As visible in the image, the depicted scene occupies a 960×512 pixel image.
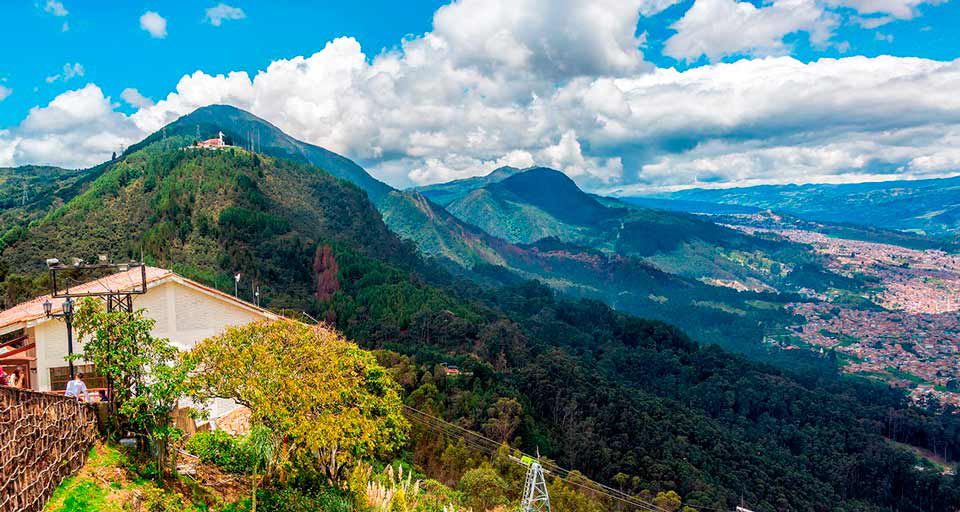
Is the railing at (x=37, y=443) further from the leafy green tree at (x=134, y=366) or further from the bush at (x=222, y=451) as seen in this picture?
the bush at (x=222, y=451)

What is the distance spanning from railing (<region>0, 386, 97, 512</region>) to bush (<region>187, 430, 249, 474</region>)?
3157mm

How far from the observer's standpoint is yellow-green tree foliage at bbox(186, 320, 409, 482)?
14398 millimetres

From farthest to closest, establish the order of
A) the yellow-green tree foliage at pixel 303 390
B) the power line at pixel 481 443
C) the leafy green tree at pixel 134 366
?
the power line at pixel 481 443 → the yellow-green tree foliage at pixel 303 390 → the leafy green tree at pixel 134 366

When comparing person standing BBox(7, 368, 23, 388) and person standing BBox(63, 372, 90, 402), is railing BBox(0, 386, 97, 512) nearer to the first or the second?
person standing BBox(63, 372, 90, 402)

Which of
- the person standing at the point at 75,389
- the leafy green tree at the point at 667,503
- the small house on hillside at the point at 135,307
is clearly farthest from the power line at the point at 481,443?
the person standing at the point at 75,389

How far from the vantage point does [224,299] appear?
24.3 meters

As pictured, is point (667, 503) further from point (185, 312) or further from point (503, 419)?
point (185, 312)

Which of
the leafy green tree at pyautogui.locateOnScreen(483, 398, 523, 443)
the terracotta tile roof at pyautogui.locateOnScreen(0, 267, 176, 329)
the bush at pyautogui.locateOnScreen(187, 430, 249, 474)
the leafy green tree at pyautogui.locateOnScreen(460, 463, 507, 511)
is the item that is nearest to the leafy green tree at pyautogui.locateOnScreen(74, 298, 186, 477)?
the bush at pyautogui.locateOnScreen(187, 430, 249, 474)

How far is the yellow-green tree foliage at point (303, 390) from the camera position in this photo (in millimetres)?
14398

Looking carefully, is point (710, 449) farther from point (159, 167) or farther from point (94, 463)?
point (159, 167)

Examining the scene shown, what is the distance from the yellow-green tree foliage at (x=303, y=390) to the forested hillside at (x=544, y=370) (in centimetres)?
1762

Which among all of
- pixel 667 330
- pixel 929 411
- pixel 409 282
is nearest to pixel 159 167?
pixel 409 282

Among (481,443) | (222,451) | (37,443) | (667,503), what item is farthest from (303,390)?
(667,503)

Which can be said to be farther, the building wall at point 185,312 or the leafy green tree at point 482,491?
the leafy green tree at point 482,491
